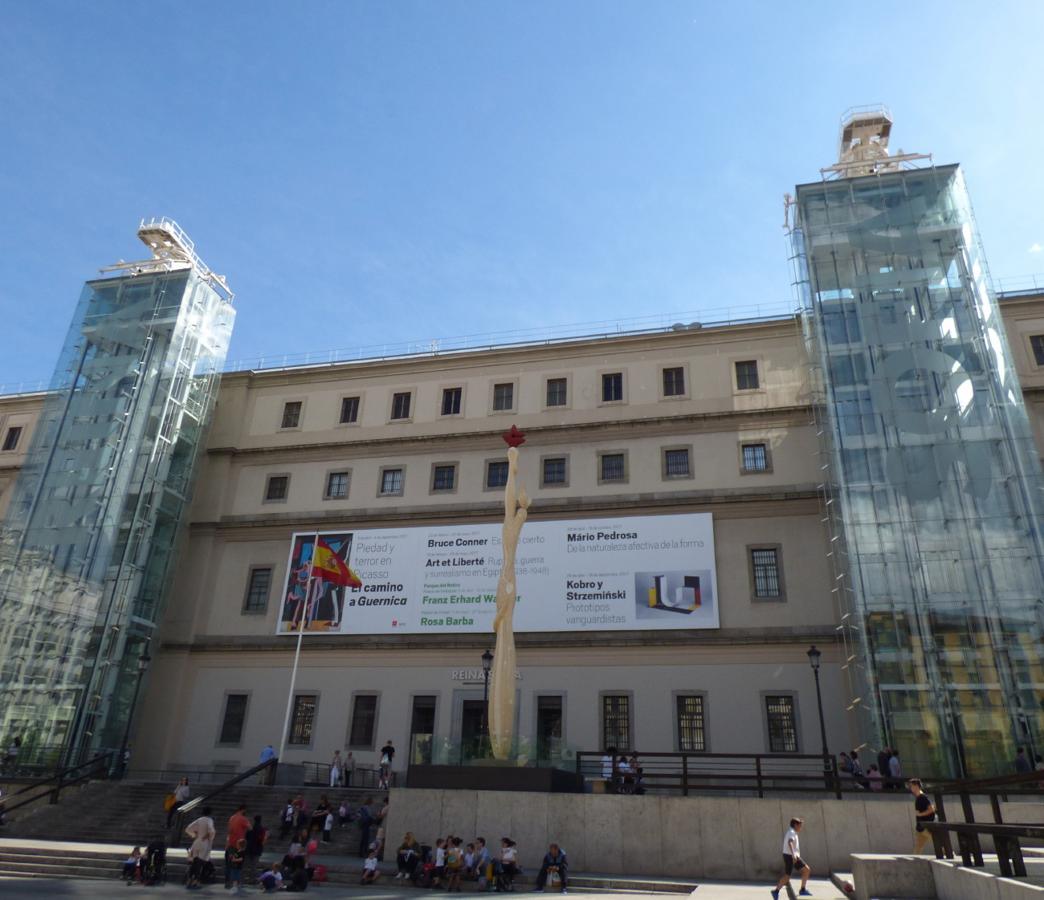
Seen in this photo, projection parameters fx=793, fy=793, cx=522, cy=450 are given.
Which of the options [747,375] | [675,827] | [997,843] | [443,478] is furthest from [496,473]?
[997,843]

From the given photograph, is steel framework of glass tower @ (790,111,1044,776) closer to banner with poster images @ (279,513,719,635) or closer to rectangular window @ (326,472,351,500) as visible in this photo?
banner with poster images @ (279,513,719,635)

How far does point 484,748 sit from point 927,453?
17492mm

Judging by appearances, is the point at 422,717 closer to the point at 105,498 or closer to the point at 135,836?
the point at 135,836

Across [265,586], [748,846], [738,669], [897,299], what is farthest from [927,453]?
[265,586]

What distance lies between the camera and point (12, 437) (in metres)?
40.7

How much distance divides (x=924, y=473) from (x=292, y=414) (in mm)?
26505

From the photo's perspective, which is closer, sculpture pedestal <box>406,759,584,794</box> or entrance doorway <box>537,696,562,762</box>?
sculpture pedestal <box>406,759,584,794</box>

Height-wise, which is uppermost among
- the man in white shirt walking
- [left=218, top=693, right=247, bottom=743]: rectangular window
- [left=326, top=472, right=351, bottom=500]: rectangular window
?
[left=326, top=472, right=351, bottom=500]: rectangular window

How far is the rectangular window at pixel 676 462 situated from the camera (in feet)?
102

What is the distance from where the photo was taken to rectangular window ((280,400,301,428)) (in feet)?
121

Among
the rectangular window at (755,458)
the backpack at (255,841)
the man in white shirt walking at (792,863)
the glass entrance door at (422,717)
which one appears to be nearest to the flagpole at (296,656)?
the glass entrance door at (422,717)

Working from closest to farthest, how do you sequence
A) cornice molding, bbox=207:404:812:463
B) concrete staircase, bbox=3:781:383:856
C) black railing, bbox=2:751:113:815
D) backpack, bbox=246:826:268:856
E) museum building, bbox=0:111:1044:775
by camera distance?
1. backpack, bbox=246:826:268:856
2. concrete staircase, bbox=3:781:383:856
3. black railing, bbox=2:751:113:815
4. museum building, bbox=0:111:1044:775
5. cornice molding, bbox=207:404:812:463

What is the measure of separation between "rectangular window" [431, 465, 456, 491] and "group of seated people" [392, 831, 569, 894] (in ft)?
60.5

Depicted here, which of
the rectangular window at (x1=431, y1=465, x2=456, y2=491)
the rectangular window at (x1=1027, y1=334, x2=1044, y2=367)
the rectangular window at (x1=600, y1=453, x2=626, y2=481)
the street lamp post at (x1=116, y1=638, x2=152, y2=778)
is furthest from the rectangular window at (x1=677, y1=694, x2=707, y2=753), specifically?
the street lamp post at (x1=116, y1=638, x2=152, y2=778)
